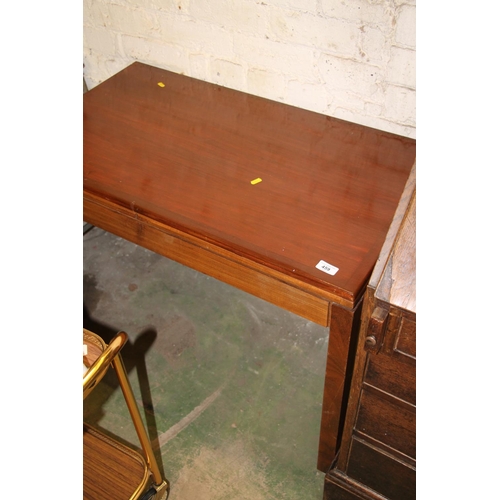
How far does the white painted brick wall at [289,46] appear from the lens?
149 cm

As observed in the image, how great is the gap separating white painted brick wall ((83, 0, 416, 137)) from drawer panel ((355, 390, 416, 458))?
31.4 inches

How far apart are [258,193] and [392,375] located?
56 cm

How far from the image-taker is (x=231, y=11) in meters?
1.69

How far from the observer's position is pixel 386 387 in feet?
3.67

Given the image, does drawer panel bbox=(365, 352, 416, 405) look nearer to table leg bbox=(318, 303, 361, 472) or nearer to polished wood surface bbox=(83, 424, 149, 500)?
table leg bbox=(318, 303, 361, 472)

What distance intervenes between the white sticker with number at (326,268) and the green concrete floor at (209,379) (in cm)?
73

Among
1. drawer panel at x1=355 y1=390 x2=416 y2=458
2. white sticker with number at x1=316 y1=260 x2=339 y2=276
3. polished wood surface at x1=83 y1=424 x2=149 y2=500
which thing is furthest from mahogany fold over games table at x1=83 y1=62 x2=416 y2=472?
polished wood surface at x1=83 y1=424 x2=149 y2=500

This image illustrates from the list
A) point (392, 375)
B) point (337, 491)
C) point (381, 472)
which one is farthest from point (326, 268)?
point (337, 491)

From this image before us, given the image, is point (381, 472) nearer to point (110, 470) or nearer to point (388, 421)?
point (388, 421)

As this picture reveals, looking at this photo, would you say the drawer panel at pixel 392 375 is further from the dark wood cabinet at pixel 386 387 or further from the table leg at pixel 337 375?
the table leg at pixel 337 375

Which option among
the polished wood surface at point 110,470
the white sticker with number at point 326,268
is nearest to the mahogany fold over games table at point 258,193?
the white sticker with number at point 326,268

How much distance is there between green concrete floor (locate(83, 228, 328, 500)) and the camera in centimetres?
165
